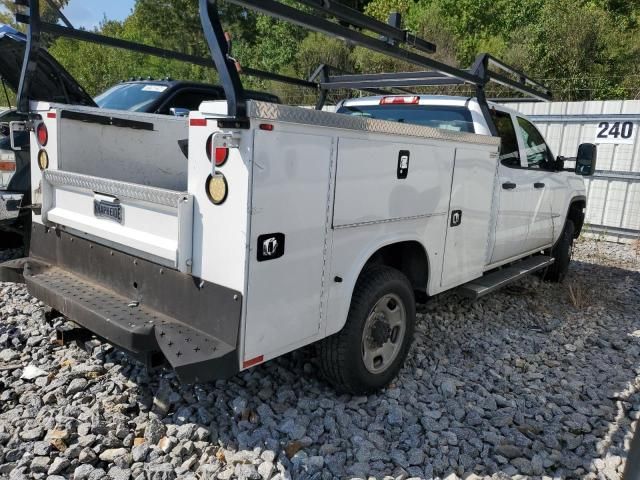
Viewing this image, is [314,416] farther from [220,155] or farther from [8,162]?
[8,162]

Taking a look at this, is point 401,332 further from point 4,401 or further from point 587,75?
point 587,75

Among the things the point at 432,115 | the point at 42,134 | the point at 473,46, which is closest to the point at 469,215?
the point at 432,115

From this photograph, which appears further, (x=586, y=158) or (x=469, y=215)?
(x=586, y=158)

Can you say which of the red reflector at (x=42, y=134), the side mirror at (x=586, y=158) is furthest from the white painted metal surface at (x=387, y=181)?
the side mirror at (x=586, y=158)

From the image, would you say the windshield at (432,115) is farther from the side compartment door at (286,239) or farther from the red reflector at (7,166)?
the red reflector at (7,166)

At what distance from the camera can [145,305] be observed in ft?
9.71

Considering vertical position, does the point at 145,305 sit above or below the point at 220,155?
below

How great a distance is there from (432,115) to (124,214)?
2956 mm

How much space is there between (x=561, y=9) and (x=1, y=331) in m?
22.0

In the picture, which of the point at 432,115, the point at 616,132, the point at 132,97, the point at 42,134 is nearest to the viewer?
the point at 42,134

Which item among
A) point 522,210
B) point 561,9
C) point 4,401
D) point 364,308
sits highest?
point 561,9

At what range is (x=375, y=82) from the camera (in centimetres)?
492

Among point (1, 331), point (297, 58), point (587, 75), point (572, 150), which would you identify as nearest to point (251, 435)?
point (1, 331)

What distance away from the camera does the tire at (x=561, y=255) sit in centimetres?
668
